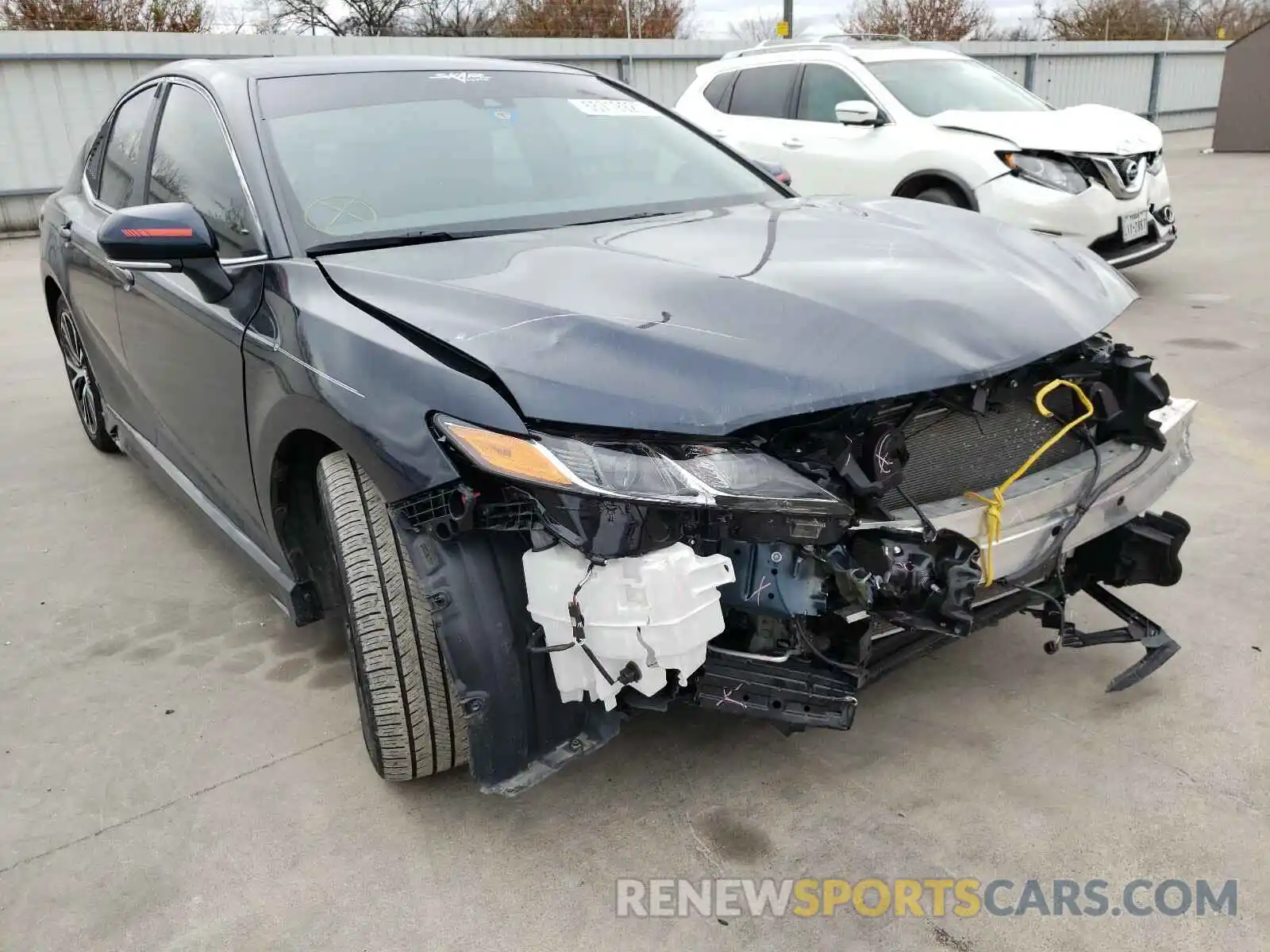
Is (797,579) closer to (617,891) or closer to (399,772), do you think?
(617,891)

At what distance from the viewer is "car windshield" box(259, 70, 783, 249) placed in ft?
8.36

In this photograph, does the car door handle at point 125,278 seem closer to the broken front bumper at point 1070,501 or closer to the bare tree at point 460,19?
the broken front bumper at point 1070,501

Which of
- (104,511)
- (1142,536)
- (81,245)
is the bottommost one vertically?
(104,511)

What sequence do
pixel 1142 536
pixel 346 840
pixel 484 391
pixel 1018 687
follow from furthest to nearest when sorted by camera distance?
1. pixel 1018 687
2. pixel 1142 536
3. pixel 346 840
4. pixel 484 391

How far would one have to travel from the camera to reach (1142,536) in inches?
96.4

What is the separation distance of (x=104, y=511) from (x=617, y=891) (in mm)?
3009

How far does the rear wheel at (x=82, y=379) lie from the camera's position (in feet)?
14.0

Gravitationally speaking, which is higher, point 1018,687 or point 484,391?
point 484,391

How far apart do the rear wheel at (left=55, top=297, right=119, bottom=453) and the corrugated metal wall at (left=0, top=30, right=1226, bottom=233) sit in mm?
8268

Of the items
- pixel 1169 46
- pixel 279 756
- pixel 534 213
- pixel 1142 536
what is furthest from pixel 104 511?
pixel 1169 46

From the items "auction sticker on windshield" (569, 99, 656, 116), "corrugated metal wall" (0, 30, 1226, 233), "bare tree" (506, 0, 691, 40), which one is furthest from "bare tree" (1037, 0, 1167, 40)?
"auction sticker on windshield" (569, 99, 656, 116)

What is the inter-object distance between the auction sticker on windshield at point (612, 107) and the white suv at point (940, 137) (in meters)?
2.44

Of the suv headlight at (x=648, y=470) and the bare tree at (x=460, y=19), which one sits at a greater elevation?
the bare tree at (x=460, y=19)

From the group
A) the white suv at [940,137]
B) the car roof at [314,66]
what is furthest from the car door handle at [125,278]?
the white suv at [940,137]
